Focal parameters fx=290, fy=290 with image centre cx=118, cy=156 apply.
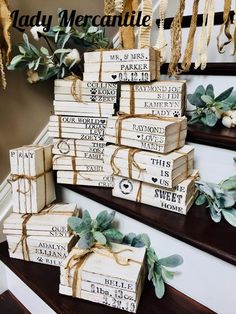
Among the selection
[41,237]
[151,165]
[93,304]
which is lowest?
[93,304]

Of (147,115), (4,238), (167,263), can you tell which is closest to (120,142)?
(147,115)

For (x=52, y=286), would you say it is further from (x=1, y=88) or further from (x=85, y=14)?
(x=85, y=14)

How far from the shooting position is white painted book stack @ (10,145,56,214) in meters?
0.95

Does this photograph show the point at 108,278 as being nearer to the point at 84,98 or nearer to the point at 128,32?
the point at 84,98

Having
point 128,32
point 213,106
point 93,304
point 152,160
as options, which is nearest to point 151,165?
point 152,160

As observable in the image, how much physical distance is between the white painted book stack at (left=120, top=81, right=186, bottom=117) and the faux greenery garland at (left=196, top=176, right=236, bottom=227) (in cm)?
24

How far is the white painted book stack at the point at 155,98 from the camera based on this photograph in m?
0.86

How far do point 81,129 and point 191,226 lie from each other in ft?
1.58

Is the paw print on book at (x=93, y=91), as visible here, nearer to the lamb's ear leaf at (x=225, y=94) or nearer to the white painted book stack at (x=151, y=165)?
the white painted book stack at (x=151, y=165)

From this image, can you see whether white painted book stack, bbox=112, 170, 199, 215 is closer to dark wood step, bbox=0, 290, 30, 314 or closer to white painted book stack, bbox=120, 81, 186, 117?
white painted book stack, bbox=120, 81, 186, 117

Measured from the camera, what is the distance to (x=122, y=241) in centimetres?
88

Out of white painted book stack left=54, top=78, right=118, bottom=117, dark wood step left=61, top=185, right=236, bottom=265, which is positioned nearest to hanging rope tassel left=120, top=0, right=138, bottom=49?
white painted book stack left=54, top=78, right=118, bottom=117

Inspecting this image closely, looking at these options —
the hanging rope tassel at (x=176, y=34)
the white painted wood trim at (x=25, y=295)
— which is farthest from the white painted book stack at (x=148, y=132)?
the white painted wood trim at (x=25, y=295)

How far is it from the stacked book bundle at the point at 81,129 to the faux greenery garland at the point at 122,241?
198mm
